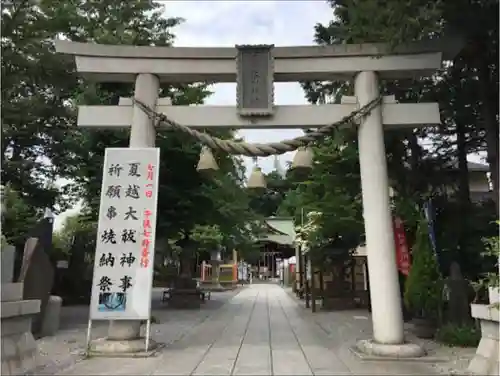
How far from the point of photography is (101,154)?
559 inches

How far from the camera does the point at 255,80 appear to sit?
831 cm

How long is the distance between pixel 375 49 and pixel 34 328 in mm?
9295

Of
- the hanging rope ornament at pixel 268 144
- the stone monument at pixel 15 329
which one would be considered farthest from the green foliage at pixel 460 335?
the stone monument at pixel 15 329

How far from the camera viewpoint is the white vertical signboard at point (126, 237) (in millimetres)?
7656

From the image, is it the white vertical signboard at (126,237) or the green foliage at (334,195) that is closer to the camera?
the white vertical signboard at (126,237)

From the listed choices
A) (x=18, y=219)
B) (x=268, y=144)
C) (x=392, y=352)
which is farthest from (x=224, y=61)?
(x=18, y=219)

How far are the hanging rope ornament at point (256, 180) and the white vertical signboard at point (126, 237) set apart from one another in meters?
1.68

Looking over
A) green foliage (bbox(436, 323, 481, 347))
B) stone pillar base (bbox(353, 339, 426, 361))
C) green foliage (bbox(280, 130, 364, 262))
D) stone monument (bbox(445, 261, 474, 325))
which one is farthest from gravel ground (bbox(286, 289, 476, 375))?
green foliage (bbox(280, 130, 364, 262))

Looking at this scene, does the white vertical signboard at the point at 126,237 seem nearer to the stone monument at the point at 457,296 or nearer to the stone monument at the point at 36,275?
the stone monument at the point at 36,275

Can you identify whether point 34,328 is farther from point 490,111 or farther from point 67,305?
point 490,111

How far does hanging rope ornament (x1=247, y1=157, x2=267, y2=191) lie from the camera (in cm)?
843

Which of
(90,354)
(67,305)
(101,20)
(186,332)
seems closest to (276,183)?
(67,305)

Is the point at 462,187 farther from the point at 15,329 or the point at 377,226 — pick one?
the point at 15,329

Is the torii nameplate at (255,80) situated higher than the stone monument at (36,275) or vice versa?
the torii nameplate at (255,80)
